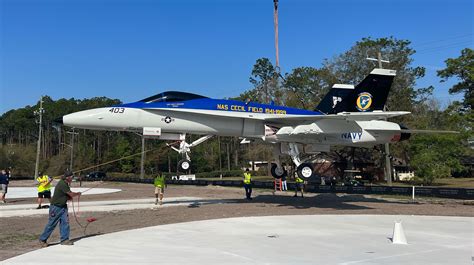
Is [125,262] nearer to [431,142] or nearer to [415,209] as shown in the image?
[415,209]

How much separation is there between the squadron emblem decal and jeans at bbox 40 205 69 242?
51.0ft

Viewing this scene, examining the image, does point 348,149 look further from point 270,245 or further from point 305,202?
point 270,245

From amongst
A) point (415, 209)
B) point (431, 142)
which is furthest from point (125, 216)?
point (431, 142)

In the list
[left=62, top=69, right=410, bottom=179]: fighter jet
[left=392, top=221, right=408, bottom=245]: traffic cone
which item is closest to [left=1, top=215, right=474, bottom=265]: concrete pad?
[left=392, top=221, right=408, bottom=245]: traffic cone

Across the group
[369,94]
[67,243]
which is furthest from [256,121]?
[67,243]

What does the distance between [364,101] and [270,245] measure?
1342 centimetres

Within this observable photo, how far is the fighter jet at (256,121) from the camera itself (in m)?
17.6

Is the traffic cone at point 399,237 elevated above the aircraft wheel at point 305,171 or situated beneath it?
situated beneath

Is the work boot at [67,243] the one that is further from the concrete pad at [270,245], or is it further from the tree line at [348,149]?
the tree line at [348,149]

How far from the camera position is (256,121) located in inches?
760

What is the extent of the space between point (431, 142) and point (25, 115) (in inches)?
4625

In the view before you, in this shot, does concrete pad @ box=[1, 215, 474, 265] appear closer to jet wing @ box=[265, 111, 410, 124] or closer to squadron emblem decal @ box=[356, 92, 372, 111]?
jet wing @ box=[265, 111, 410, 124]

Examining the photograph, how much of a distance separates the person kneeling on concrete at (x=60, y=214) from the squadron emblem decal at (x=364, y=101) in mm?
15218

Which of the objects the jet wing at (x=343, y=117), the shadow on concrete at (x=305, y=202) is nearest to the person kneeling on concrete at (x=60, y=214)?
the shadow on concrete at (x=305, y=202)
